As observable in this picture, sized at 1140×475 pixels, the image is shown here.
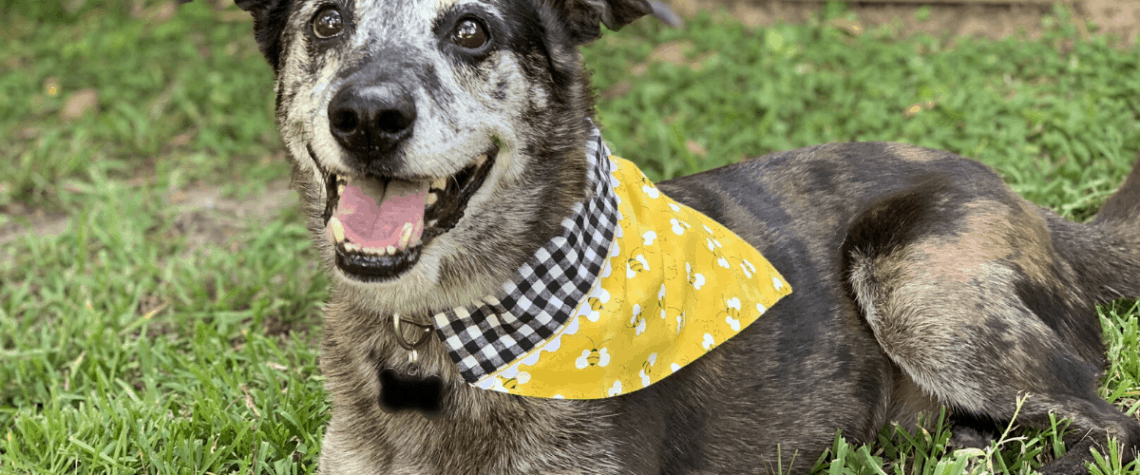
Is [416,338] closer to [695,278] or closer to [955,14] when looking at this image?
[695,278]

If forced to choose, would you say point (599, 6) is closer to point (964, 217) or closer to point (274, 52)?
point (274, 52)

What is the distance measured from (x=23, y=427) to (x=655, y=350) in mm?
2551

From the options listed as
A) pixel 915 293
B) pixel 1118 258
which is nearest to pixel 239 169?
pixel 915 293

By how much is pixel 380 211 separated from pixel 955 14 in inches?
230

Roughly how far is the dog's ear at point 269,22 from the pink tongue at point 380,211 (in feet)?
2.45

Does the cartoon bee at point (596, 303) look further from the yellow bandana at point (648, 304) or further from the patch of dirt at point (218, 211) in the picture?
the patch of dirt at point (218, 211)

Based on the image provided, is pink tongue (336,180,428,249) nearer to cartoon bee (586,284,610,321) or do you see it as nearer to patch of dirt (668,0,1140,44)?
cartoon bee (586,284,610,321)

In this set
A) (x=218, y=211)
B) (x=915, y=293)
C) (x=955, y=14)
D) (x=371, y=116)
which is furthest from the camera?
(x=955, y=14)

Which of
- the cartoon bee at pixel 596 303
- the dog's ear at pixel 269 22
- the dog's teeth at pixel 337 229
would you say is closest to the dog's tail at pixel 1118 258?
the cartoon bee at pixel 596 303

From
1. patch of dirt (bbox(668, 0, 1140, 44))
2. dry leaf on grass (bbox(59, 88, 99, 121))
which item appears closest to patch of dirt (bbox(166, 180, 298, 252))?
dry leaf on grass (bbox(59, 88, 99, 121))

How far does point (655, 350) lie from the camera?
9.65 ft

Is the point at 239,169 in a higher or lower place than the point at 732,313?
lower

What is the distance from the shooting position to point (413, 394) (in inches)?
112

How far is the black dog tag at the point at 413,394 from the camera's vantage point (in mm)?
2846
